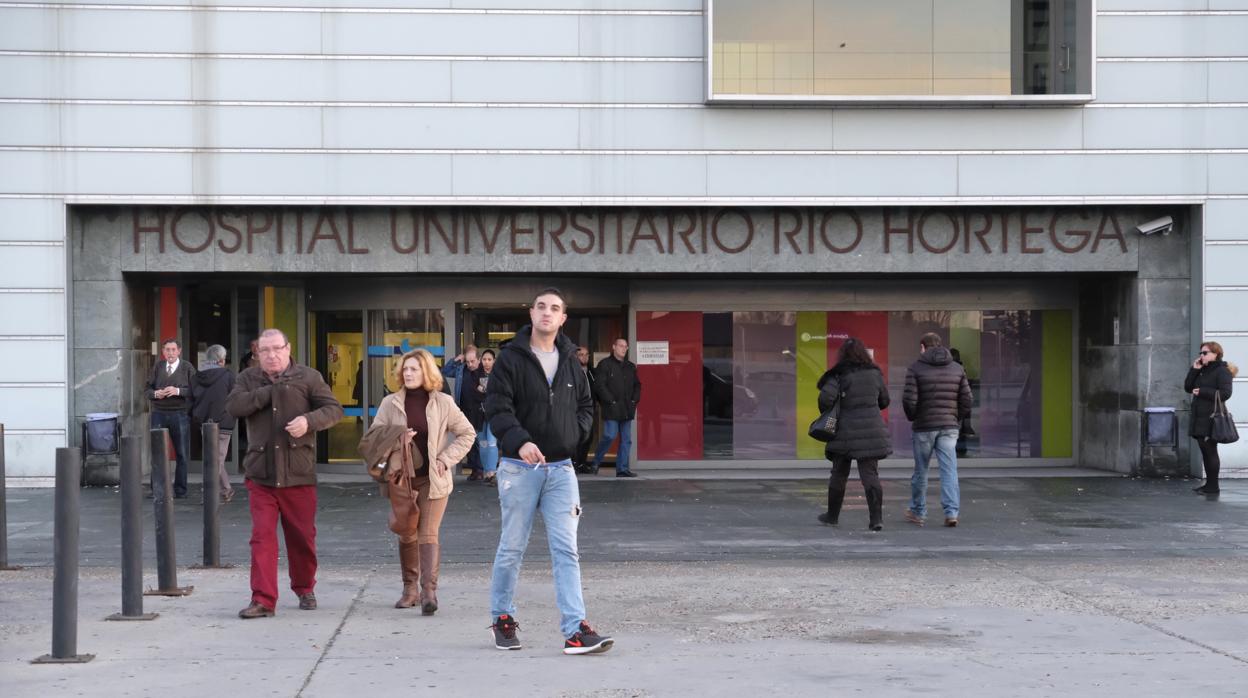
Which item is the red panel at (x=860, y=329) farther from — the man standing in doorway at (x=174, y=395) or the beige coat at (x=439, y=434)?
the beige coat at (x=439, y=434)

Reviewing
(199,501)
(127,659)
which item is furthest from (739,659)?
(199,501)

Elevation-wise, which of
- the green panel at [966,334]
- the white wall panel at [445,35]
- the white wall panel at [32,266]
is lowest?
the green panel at [966,334]

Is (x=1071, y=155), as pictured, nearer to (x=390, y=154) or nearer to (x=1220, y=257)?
(x=1220, y=257)

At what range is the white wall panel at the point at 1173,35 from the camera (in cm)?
1766

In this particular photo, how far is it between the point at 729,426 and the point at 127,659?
12.9 m

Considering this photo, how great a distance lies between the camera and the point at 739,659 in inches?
285

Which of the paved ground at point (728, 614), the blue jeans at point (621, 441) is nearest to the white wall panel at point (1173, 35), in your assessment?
the paved ground at point (728, 614)

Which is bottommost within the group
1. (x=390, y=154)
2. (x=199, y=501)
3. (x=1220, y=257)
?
(x=199, y=501)

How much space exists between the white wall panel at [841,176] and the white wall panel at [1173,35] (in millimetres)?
2532

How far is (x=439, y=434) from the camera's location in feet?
28.7

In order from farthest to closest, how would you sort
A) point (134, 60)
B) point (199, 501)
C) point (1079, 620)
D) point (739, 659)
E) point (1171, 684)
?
1. point (134, 60)
2. point (199, 501)
3. point (1079, 620)
4. point (739, 659)
5. point (1171, 684)

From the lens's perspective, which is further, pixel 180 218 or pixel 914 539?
pixel 180 218

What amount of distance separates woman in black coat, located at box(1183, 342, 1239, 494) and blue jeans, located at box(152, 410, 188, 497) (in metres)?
11.2

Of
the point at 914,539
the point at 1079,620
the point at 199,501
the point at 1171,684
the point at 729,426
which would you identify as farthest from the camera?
the point at 729,426
